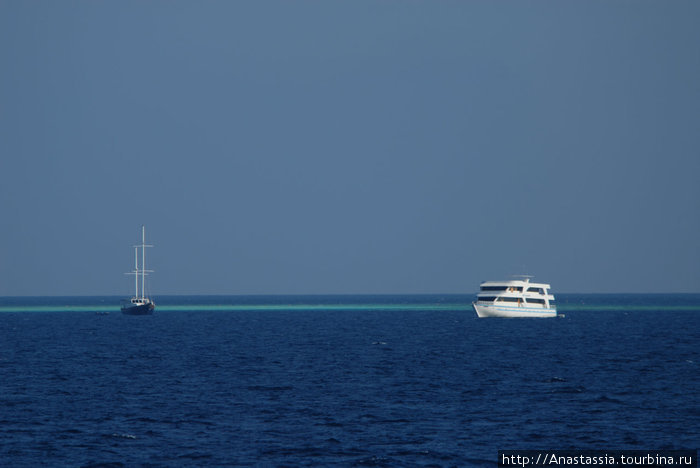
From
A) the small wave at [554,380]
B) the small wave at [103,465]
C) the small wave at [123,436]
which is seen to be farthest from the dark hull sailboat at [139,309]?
the small wave at [103,465]

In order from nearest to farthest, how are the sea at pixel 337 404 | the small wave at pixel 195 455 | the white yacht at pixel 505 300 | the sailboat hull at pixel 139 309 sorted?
the small wave at pixel 195 455
the sea at pixel 337 404
the white yacht at pixel 505 300
the sailboat hull at pixel 139 309

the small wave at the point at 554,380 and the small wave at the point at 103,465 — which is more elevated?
the small wave at the point at 554,380

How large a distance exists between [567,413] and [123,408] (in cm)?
2367

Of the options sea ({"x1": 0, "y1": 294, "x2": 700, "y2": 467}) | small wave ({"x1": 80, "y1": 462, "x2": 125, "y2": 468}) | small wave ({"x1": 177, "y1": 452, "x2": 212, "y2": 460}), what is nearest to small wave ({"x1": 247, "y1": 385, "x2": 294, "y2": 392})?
sea ({"x1": 0, "y1": 294, "x2": 700, "y2": 467})

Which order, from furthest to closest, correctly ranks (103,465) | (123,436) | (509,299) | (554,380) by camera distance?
(509,299) < (554,380) < (123,436) < (103,465)

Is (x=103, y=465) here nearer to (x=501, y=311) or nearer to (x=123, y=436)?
(x=123, y=436)

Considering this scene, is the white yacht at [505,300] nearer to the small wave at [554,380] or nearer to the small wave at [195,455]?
the small wave at [554,380]

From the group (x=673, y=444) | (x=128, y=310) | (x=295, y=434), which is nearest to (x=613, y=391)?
(x=673, y=444)

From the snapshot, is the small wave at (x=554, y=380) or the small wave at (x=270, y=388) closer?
the small wave at (x=270, y=388)

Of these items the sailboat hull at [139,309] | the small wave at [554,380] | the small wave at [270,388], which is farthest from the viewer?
the sailboat hull at [139,309]

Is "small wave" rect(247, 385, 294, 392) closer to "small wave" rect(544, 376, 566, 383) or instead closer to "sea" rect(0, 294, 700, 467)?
"sea" rect(0, 294, 700, 467)

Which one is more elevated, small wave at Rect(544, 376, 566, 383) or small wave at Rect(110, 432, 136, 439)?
small wave at Rect(544, 376, 566, 383)

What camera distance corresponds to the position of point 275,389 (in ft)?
190

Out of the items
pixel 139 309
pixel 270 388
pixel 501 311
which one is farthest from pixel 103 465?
pixel 139 309
